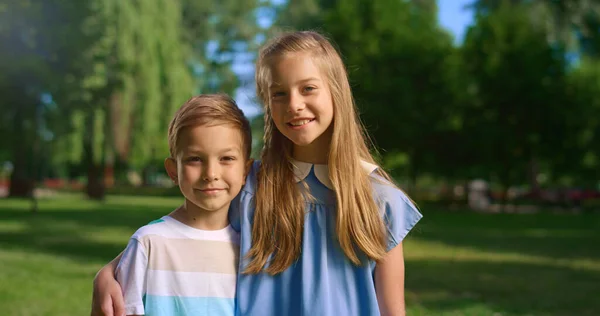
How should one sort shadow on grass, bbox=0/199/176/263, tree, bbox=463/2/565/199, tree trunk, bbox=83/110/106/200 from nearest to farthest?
shadow on grass, bbox=0/199/176/263
tree trunk, bbox=83/110/106/200
tree, bbox=463/2/565/199

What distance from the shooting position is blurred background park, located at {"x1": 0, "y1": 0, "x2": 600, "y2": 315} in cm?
874

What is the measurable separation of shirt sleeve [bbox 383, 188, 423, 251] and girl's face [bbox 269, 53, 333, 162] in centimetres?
30

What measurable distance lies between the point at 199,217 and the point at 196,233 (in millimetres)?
51

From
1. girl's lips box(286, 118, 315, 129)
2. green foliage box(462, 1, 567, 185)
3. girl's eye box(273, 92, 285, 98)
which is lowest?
girl's lips box(286, 118, 315, 129)

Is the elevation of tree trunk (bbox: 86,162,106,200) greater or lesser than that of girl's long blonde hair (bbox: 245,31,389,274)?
lesser

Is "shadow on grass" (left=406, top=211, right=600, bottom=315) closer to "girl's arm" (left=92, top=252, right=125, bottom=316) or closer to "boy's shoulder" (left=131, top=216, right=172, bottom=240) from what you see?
"boy's shoulder" (left=131, top=216, right=172, bottom=240)

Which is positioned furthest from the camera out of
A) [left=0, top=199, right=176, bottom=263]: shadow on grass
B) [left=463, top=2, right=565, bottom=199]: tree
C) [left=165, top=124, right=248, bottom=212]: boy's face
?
[left=463, top=2, right=565, bottom=199]: tree

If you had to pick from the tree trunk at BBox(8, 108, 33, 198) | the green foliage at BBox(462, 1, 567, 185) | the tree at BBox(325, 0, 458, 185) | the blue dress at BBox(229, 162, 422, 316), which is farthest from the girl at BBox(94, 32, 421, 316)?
the green foliage at BBox(462, 1, 567, 185)

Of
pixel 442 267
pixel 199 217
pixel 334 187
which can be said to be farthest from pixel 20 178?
pixel 334 187

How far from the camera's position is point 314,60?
1982 mm

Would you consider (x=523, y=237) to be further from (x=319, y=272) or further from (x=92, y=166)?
(x=92, y=166)

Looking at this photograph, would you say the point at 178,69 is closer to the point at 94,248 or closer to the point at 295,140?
the point at 94,248

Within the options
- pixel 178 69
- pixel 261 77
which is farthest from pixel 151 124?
pixel 261 77

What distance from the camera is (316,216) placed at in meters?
2.02
